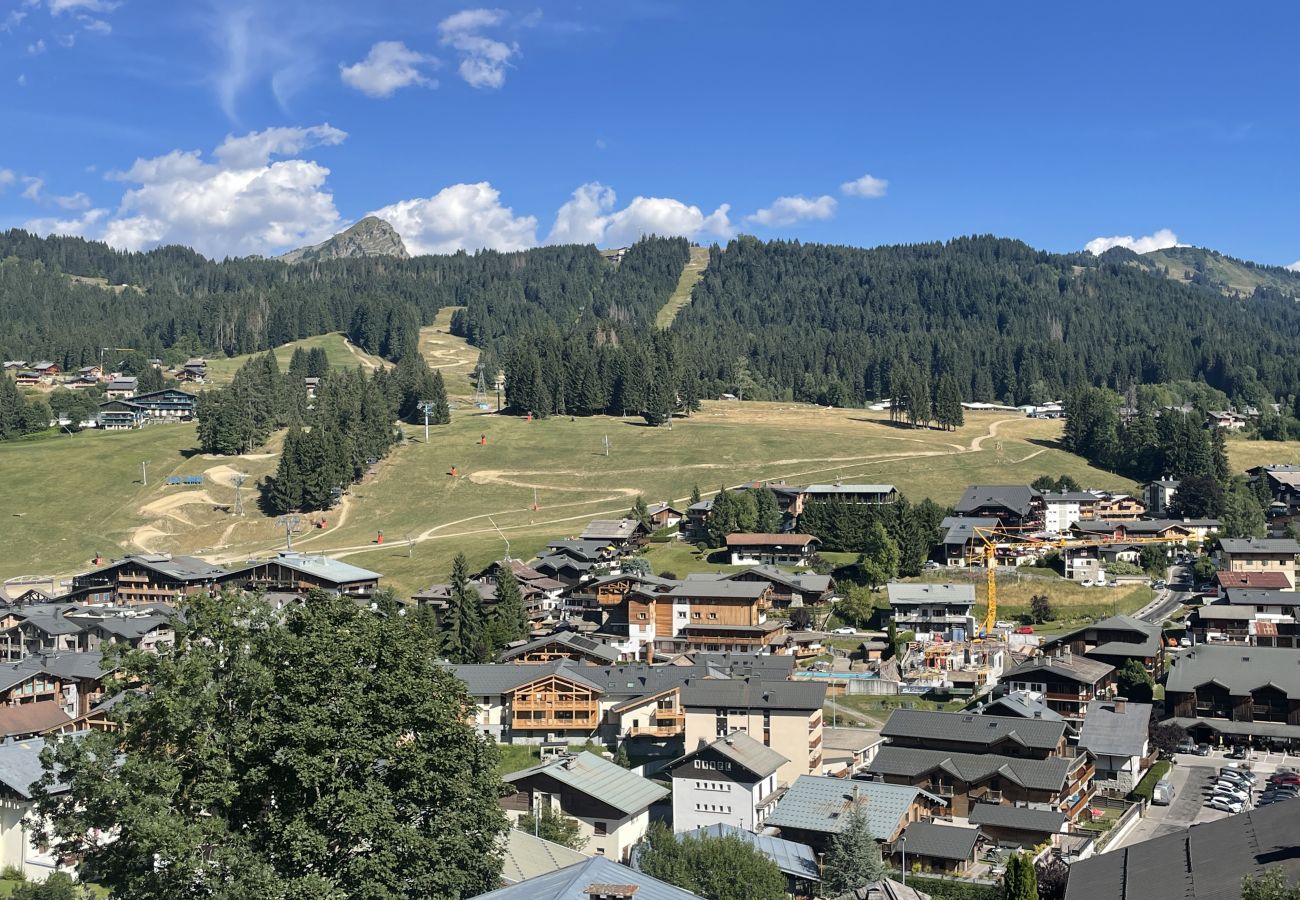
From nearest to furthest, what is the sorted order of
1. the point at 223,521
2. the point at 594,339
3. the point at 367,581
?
the point at 367,581, the point at 223,521, the point at 594,339

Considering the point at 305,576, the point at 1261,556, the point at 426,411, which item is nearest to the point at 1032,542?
the point at 1261,556

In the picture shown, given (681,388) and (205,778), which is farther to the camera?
(681,388)

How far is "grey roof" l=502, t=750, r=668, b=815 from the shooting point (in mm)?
47844

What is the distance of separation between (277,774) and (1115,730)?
147 ft

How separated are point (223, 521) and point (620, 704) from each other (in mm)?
79389

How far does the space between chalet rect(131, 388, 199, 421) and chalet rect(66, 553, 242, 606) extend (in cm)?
8695

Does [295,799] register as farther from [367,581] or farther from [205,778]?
[367,581]

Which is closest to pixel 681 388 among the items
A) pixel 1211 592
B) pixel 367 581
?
pixel 367 581

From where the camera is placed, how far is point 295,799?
97.8 feet

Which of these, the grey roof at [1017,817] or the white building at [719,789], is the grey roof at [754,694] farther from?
the grey roof at [1017,817]

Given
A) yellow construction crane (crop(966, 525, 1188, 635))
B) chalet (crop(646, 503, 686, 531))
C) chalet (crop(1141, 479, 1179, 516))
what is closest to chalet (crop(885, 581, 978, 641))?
yellow construction crane (crop(966, 525, 1188, 635))

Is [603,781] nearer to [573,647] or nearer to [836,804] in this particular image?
[836,804]

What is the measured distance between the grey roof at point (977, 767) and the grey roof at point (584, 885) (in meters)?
26.6

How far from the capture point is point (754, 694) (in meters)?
58.4
